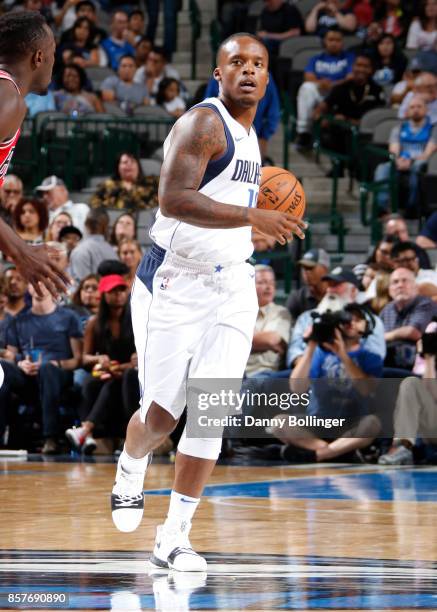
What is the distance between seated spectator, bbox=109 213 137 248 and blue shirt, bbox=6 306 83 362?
1566 mm

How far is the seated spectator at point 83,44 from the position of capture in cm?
1777

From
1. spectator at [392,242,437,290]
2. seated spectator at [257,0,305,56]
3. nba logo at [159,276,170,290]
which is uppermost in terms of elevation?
seated spectator at [257,0,305,56]

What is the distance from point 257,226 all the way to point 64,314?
6.44 m

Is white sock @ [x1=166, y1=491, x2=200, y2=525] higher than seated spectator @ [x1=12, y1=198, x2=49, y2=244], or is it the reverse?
seated spectator @ [x1=12, y1=198, x2=49, y2=244]

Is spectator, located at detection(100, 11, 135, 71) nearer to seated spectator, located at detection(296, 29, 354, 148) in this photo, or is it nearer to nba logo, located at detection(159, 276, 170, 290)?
seated spectator, located at detection(296, 29, 354, 148)

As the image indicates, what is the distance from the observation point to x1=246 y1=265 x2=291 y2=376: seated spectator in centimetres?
1087

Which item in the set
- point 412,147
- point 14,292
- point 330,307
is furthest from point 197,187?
point 412,147

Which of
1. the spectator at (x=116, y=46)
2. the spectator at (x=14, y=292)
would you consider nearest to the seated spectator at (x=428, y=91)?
the spectator at (x=116, y=46)

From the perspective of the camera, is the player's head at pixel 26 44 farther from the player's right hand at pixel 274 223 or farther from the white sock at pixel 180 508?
the white sock at pixel 180 508

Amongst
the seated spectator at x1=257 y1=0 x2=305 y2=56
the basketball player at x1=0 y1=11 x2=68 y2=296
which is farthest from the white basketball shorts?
the seated spectator at x1=257 y1=0 x2=305 y2=56

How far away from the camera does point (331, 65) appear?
16547 mm

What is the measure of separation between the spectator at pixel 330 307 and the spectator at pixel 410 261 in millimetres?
403

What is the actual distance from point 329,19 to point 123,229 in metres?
6.38

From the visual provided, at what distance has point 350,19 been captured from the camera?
17.8 m
